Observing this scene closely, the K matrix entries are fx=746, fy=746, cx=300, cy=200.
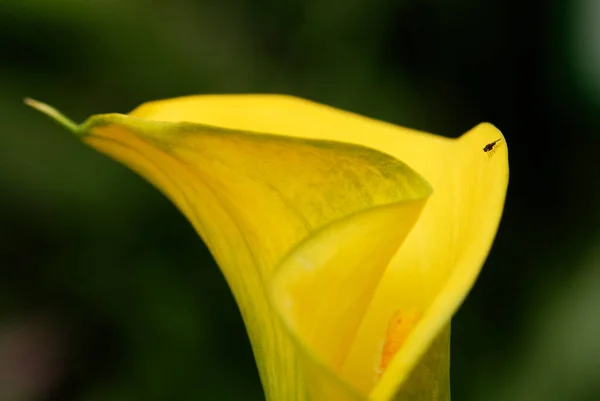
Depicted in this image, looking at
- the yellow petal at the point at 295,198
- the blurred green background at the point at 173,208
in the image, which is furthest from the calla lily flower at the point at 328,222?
the blurred green background at the point at 173,208

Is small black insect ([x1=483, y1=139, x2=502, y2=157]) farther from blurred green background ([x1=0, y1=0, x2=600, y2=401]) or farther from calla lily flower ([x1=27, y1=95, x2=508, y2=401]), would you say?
blurred green background ([x1=0, y1=0, x2=600, y2=401])

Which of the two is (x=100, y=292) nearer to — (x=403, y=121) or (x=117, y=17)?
(x=117, y=17)

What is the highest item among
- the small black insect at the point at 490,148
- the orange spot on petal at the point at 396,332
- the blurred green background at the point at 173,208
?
the small black insect at the point at 490,148

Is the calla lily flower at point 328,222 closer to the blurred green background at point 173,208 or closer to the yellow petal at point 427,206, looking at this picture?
the yellow petal at point 427,206

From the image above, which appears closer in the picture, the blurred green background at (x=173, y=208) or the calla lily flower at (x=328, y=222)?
the calla lily flower at (x=328, y=222)

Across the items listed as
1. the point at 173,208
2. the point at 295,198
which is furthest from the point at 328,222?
the point at 173,208

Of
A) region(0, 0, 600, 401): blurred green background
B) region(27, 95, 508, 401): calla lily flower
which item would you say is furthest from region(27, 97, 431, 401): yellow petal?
region(0, 0, 600, 401): blurred green background

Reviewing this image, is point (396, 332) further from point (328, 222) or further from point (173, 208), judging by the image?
point (173, 208)
